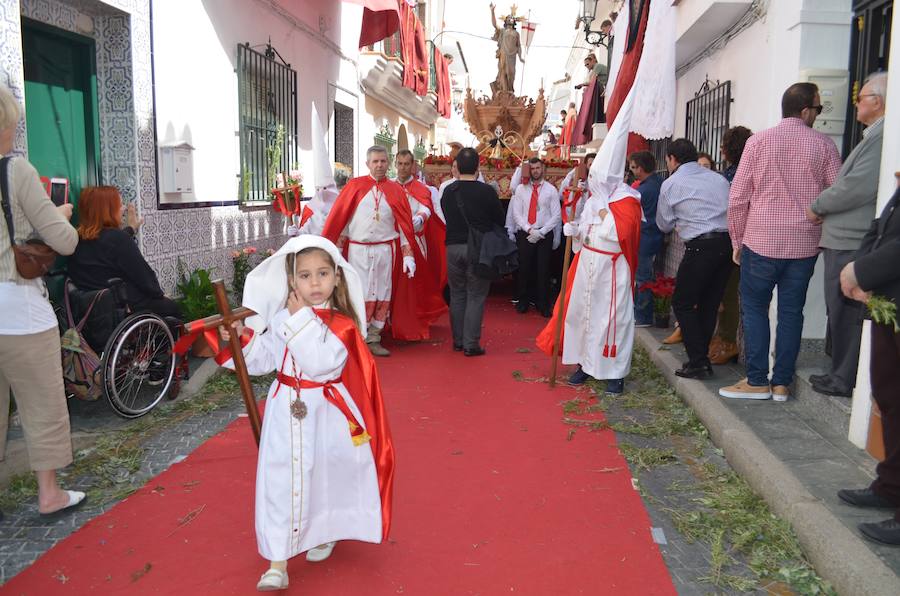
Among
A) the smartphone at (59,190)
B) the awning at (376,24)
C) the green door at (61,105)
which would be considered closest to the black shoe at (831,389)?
the smartphone at (59,190)

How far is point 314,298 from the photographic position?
2832 mm

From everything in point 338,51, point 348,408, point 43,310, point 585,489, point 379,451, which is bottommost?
point 585,489

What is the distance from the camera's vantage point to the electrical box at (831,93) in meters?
5.02

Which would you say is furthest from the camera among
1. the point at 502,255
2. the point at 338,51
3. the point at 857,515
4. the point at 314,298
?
the point at 338,51

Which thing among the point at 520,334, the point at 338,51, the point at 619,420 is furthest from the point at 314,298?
the point at 338,51

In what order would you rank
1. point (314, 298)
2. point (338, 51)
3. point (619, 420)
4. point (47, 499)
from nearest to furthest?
1. point (314, 298)
2. point (47, 499)
3. point (619, 420)
4. point (338, 51)

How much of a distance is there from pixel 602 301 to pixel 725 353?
3.83 feet

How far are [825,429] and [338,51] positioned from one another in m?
8.86

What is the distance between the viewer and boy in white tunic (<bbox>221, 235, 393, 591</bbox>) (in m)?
2.76

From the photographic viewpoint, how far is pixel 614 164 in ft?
18.0

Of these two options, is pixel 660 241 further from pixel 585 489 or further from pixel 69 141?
pixel 69 141

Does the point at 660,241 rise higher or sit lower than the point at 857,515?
higher

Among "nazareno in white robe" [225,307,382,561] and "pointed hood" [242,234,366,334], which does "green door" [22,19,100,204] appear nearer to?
"pointed hood" [242,234,366,334]

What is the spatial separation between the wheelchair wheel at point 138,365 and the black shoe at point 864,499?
152 inches
